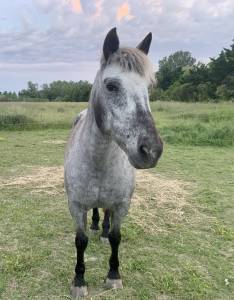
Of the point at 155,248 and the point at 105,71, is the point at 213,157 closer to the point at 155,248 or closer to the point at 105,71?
the point at 155,248

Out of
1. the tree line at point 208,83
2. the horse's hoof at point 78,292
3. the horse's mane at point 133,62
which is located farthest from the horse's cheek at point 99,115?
the tree line at point 208,83

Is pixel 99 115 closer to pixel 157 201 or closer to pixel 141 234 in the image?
pixel 141 234

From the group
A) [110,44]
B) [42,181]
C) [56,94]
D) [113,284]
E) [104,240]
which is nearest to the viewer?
[110,44]

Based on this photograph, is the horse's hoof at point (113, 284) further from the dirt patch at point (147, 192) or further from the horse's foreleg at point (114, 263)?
the dirt patch at point (147, 192)

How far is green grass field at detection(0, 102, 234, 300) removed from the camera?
3529 millimetres

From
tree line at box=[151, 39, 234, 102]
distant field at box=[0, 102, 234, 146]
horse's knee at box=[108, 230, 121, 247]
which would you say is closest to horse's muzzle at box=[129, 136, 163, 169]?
horse's knee at box=[108, 230, 121, 247]

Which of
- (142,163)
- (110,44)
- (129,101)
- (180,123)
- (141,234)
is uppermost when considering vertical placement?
(110,44)

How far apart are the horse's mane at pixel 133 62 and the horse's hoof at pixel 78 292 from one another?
1844 mm

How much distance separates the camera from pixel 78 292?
3.32m

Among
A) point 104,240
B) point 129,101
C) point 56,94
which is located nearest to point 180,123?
point 104,240

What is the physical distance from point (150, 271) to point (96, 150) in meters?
1.46

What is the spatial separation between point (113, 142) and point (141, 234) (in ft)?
6.63

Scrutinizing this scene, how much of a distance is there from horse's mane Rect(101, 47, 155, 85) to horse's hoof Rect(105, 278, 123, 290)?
183cm

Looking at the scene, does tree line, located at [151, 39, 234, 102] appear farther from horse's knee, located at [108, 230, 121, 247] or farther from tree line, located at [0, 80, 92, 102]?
horse's knee, located at [108, 230, 121, 247]
